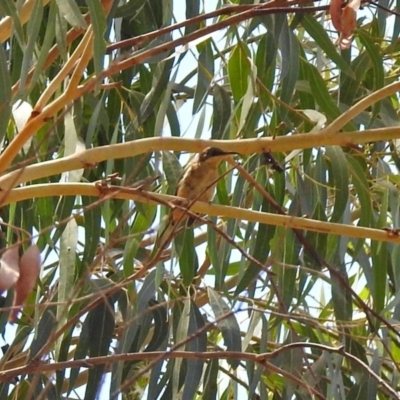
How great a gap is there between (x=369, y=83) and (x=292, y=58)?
37cm

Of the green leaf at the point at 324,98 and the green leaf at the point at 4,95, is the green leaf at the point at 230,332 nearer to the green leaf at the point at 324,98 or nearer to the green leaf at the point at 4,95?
the green leaf at the point at 324,98

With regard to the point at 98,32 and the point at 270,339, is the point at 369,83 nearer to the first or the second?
the point at 270,339

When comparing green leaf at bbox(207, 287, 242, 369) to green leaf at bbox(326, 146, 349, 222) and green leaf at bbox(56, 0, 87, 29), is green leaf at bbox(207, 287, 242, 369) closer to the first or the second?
green leaf at bbox(326, 146, 349, 222)

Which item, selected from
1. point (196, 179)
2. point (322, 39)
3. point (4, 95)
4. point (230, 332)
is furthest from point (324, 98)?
point (4, 95)

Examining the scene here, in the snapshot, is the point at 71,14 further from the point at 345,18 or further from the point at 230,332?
the point at 230,332

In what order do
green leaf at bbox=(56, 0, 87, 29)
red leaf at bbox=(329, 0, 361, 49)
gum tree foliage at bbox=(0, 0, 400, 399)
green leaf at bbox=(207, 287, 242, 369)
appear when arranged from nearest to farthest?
red leaf at bbox=(329, 0, 361, 49) < green leaf at bbox=(56, 0, 87, 29) < gum tree foliage at bbox=(0, 0, 400, 399) < green leaf at bbox=(207, 287, 242, 369)

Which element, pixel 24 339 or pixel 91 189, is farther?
pixel 24 339

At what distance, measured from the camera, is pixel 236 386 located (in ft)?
6.03

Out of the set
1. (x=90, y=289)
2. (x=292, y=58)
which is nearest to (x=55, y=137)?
(x=90, y=289)

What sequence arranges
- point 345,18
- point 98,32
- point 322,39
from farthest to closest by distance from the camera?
point 322,39 < point 98,32 < point 345,18

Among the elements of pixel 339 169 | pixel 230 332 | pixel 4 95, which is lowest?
pixel 230 332

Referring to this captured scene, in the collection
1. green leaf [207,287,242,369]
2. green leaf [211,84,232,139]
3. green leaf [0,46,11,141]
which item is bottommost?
green leaf [207,287,242,369]

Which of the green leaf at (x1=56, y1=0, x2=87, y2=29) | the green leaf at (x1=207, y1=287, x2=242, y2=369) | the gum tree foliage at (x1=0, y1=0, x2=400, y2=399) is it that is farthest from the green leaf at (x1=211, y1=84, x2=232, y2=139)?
the green leaf at (x1=56, y1=0, x2=87, y2=29)

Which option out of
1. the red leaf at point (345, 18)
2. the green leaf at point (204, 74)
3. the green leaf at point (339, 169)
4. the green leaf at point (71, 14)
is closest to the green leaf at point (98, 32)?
the green leaf at point (71, 14)
